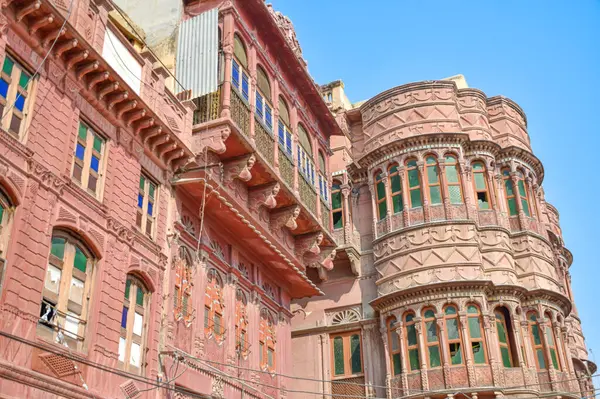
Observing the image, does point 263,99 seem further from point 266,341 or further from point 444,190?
point 444,190

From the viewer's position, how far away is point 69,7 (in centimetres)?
1191

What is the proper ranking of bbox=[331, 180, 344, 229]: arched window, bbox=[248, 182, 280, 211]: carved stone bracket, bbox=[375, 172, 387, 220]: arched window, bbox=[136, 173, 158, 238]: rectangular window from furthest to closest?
bbox=[331, 180, 344, 229]: arched window
bbox=[375, 172, 387, 220]: arched window
bbox=[248, 182, 280, 211]: carved stone bracket
bbox=[136, 173, 158, 238]: rectangular window

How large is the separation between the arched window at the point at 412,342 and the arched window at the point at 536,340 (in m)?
4.00

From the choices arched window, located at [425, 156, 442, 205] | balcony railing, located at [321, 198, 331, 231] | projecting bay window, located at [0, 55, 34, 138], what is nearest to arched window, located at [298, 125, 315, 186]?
balcony railing, located at [321, 198, 331, 231]

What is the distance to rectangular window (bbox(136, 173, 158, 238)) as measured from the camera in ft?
43.9

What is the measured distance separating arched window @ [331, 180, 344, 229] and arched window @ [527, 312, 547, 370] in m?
7.36

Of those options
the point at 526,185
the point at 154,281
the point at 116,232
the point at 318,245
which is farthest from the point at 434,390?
the point at 116,232

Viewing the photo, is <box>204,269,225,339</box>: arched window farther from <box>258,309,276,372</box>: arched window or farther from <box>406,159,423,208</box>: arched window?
<box>406,159,423,208</box>: arched window

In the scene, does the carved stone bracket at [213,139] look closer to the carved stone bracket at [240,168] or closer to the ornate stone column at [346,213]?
the carved stone bracket at [240,168]

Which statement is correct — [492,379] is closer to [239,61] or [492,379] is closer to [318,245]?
[318,245]

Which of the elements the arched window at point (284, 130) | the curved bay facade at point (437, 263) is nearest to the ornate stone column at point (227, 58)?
the arched window at point (284, 130)

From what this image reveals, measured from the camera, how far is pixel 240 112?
1598cm

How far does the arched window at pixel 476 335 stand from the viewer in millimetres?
21594

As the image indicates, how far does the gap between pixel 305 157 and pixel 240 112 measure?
431cm
